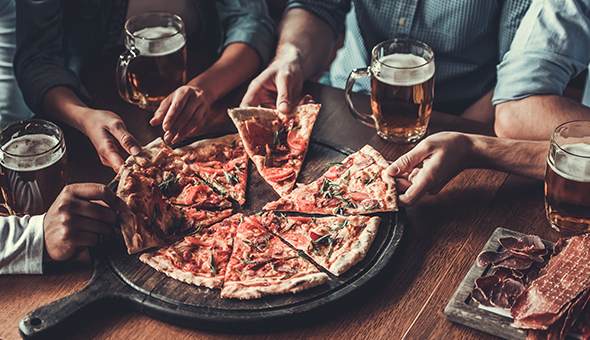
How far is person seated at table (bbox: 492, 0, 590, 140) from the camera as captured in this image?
2.47m

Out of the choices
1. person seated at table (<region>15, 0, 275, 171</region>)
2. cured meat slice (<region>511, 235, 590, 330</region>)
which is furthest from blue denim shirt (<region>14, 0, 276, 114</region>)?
cured meat slice (<region>511, 235, 590, 330</region>)

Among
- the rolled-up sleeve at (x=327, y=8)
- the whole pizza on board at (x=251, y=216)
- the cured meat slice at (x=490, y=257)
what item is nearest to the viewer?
the cured meat slice at (x=490, y=257)

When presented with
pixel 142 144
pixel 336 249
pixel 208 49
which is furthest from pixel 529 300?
pixel 208 49

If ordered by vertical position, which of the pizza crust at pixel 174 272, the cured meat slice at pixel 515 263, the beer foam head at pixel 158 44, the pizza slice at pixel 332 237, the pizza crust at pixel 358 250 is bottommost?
the pizza slice at pixel 332 237

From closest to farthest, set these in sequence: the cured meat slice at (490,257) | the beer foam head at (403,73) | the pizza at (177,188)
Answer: the cured meat slice at (490,257)
the pizza at (177,188)
the beer foam head at (403,73)

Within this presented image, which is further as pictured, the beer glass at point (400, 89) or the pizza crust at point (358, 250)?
the beer glass at point (400, 89)

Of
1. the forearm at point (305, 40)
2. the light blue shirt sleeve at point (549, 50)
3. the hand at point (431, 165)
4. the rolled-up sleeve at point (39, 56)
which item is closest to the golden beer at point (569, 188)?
the hand at point (431, 165)

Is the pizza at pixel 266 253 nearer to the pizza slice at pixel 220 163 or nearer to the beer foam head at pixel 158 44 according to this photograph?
the pizza slice at pixel 220 163

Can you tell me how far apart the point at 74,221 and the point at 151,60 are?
95 cm

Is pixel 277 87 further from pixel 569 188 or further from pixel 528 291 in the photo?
pixel 528 291

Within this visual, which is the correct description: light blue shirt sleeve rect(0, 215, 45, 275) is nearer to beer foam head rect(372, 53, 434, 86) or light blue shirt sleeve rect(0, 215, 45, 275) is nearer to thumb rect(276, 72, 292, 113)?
thumb rect(276, 72, 292, 113)

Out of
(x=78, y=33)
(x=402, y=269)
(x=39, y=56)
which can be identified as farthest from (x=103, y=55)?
(x=402, y=269)

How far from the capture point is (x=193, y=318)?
1618mm

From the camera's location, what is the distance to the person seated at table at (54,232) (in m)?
1.74
